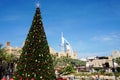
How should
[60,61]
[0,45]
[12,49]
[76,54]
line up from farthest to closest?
[76,54] → [60,61] → [12,49] → [0,45]

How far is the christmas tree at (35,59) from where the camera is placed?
10.6m

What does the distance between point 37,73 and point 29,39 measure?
5.26 ft

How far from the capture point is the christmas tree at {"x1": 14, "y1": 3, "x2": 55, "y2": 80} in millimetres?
10602

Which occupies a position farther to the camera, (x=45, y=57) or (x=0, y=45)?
(x=0, y=45)

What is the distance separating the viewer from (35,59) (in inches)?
421

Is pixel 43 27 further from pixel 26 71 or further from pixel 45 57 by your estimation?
pixel 26 71

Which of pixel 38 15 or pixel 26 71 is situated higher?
pixel 38 15

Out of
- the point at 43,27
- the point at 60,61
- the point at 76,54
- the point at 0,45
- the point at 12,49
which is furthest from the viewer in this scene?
the point at 76,54

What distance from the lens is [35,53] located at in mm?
10742

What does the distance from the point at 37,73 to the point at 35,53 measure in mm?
899

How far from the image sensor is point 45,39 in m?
11.1

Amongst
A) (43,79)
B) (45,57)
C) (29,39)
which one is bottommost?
(43,79)

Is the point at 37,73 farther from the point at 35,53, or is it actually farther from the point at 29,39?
the point at 29,39

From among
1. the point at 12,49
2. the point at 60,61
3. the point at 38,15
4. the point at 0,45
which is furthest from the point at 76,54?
the point at 38,15
